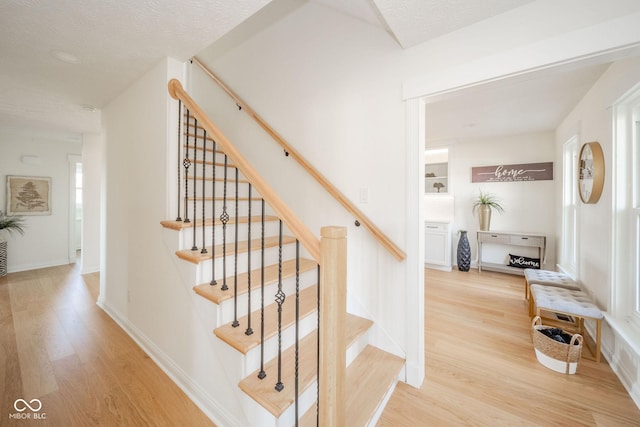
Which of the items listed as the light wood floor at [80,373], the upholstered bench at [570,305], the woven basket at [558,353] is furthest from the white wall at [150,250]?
the upholstered bench at [570,305]

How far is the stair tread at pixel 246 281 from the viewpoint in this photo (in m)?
1.43

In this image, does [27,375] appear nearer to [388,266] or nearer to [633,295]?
[388,266]

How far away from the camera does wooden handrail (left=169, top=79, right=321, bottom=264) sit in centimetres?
96

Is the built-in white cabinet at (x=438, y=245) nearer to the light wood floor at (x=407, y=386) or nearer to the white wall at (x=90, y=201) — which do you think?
the light wood floor at (x=407, y=386)

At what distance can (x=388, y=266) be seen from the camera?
1883mm

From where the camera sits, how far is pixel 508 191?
14.6ft

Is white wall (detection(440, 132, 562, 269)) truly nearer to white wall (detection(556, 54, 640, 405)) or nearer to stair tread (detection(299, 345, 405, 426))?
white wall (detection(556, 54, 640, 405))

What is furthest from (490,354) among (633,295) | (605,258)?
(605,258)

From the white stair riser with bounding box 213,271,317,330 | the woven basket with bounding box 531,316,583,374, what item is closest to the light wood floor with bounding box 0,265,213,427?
the white stair riser with bounding box 213,271,317,330

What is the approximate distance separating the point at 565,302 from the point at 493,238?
7.66 feet

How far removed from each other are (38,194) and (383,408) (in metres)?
6.61

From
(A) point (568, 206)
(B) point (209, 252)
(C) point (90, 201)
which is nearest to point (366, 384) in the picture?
(B) point (209, 252)

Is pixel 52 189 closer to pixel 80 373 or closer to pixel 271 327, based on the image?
pixel 80 373

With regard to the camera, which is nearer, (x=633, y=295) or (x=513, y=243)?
(x=633, y=295)
